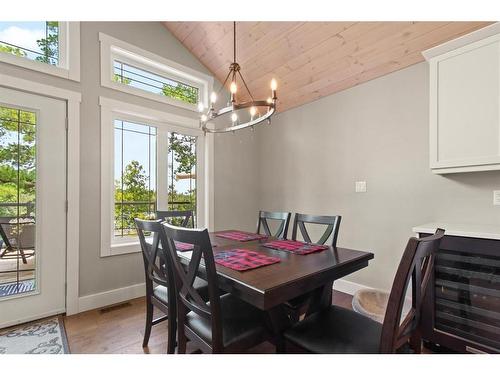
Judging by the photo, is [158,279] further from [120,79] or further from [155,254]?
[120,79]

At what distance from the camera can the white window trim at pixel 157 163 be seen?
104 inches

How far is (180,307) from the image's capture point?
4.76 feet

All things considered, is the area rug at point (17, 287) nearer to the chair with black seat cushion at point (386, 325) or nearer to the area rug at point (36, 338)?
the area rug at point (36, 338)

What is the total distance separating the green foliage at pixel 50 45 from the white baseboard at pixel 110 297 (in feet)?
7.64

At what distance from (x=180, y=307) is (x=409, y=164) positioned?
7.93ft

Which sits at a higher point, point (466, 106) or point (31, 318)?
point (466, 106)

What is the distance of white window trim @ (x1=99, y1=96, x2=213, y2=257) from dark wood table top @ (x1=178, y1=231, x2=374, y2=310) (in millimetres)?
1443

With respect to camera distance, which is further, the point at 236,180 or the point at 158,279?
the point at 236,180

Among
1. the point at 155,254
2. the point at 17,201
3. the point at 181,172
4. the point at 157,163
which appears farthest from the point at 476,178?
the point at 17,201

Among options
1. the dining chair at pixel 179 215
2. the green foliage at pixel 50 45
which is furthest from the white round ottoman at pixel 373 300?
the green foliage at pixel 50 45

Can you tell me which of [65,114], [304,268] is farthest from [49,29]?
[304,268]

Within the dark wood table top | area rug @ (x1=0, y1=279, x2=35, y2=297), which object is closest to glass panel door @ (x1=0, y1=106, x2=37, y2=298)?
area rug @ (x1=0, y1=279, x2=35, y2=297)

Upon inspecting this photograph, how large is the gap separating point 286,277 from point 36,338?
7.12ft

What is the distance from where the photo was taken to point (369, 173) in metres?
2.78
